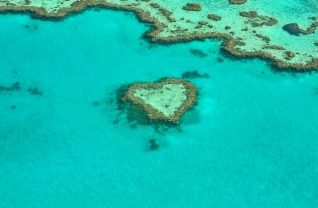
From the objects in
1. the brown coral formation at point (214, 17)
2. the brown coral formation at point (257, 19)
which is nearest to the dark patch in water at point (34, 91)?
the brown coral formation at point (214, 17)

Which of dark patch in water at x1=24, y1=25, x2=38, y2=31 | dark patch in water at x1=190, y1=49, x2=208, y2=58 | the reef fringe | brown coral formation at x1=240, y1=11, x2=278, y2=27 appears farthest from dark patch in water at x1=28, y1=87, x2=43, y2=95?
brown coral formation at x1=240, y1=11, x2=278, y2=27

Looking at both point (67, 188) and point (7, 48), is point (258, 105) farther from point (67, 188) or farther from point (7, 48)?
point (7, 48)

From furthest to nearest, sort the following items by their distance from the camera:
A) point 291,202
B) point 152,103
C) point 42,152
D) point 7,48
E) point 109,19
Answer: point 109,19 < point 7,48 < point 152,103 < point 42,152 < point 291,202

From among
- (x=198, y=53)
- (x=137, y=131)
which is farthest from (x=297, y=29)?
(x=137, y=131)

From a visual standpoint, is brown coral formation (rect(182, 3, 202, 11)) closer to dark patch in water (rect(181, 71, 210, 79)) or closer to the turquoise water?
the turquoise water

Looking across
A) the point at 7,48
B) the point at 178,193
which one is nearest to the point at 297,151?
the point at 178,193

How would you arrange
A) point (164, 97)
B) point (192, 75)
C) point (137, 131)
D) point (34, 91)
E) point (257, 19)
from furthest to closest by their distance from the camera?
point (257, 19) → point (192, 75) → point (34, 91) → point (164, 97) → point (137, 131)

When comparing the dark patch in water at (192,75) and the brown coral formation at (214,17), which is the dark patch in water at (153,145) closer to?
the dark patch in water at (192,75)

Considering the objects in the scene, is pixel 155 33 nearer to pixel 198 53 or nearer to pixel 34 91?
pixel 198 53
